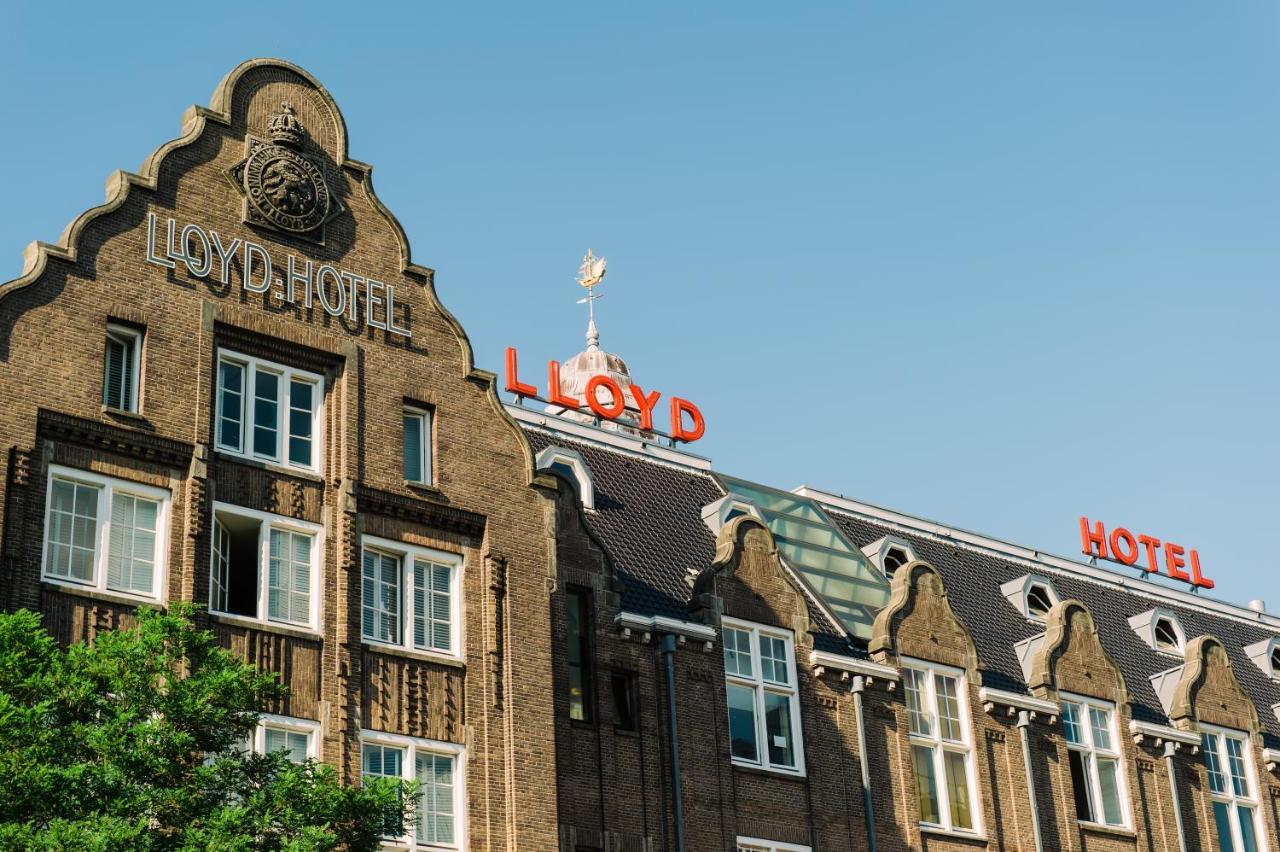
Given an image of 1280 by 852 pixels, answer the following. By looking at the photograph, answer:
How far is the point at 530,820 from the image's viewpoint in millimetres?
33844

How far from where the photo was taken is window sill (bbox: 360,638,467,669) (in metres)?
33.3

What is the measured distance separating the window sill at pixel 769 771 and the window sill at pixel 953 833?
3473 mm

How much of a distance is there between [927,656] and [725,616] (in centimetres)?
567

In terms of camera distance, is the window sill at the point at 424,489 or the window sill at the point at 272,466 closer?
the window sill at the point at 272,466

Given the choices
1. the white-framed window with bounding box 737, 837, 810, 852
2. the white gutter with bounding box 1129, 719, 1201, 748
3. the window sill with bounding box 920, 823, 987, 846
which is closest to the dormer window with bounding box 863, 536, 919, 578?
the white gutter with bounding box 1129, 719, 1201, 748

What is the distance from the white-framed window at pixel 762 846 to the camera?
38.9 m

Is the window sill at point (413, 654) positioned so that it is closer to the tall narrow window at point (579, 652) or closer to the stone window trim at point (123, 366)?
the tall narrow window at point (579, 652)

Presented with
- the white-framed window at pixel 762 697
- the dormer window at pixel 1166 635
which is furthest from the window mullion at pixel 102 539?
the dormer window at pixel 1166 635

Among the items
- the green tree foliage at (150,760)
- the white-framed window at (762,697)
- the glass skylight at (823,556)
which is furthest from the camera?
the glass skylight at (823,556)

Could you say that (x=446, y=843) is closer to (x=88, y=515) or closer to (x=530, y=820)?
(x=530, y=820)

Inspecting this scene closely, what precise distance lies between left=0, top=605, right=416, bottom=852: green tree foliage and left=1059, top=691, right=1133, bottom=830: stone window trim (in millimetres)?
22988

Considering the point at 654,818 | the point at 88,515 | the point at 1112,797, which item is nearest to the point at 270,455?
the point at 88,515

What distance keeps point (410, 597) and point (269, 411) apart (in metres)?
3.88

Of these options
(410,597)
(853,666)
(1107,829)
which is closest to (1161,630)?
(1107,829)
